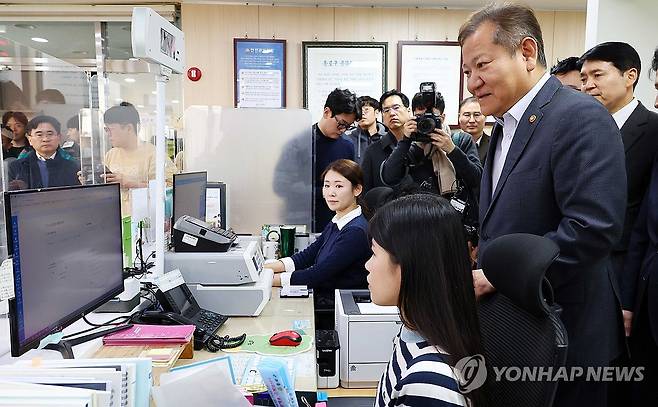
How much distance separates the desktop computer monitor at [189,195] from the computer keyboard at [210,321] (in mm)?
430

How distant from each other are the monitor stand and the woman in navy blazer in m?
1.67

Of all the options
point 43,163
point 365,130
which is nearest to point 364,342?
point 365,130

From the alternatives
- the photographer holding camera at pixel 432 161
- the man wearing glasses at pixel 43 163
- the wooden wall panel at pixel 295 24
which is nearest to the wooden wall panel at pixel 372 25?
the wooden wall panel at pixel 295 24

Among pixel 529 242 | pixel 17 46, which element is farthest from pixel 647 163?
pixel 17 46

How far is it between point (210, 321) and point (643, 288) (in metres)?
1.49

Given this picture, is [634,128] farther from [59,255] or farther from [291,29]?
[291,29]

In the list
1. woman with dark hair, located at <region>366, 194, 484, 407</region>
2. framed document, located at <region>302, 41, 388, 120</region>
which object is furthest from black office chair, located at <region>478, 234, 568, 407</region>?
framed document, located at <region>302, 41, 388, 120</region>

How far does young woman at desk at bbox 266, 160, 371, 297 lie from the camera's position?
2.26 m

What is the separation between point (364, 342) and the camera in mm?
2031

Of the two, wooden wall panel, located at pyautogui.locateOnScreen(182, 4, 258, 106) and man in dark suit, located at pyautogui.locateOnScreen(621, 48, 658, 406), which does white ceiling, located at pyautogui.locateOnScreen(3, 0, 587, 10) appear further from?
man in dark suit, located at pyautogui.locateOnScreen(621, 48, 658, 406)

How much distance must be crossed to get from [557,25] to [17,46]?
16.2 ft

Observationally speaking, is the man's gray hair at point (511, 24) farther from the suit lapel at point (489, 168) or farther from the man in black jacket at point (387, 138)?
the man in black jacket at point (387, 138)

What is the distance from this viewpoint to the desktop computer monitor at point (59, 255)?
96 centimetres

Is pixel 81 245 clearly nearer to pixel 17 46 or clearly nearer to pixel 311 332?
pixel 311 332
